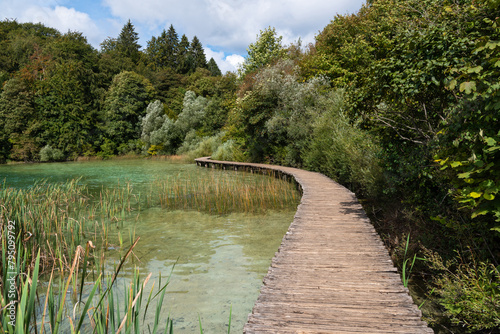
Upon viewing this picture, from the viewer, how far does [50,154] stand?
111ft

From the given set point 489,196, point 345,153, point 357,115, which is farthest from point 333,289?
point 345,153

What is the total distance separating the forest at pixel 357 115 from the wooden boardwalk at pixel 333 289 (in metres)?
0.63

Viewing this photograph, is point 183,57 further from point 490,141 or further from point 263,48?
point 490,141

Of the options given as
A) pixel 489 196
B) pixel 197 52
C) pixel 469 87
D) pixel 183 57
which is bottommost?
pixel 489 196

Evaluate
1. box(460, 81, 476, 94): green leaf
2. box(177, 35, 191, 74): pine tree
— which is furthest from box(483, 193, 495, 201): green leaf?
box(177, 35, 191, 74): pine tree

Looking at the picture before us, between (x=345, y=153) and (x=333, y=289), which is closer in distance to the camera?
(x=333, y=289)

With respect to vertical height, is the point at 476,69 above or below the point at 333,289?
above

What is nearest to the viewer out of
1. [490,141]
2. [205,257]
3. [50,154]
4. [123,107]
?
[490,141]

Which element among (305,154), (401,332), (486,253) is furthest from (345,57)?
(401,332)

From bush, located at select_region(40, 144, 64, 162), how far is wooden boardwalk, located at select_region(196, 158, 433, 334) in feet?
118

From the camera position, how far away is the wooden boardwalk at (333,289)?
251 cm

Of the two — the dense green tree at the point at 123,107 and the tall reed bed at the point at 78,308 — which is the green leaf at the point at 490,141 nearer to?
the tall reed bed at the point at 78,308

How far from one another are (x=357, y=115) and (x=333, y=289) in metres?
3.70

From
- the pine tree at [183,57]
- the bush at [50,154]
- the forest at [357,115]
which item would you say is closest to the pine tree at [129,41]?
the forest at [357,115]
